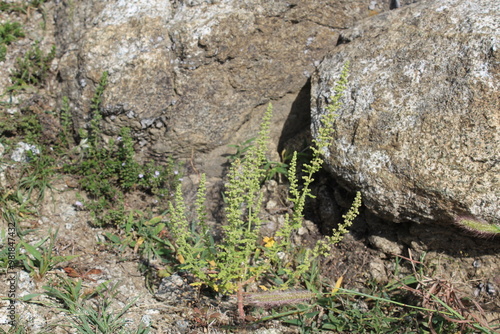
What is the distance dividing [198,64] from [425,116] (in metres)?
2.34

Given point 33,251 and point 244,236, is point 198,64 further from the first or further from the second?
point 33,251

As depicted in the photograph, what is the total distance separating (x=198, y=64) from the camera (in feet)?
15.2

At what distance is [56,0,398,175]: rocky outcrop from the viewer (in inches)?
181

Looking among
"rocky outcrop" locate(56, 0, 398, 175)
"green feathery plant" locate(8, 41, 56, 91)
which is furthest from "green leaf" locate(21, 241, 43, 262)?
"green feathery plant" locate(8, 41, 56, 91)

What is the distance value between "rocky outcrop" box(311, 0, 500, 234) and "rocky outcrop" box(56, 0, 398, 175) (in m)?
0.71

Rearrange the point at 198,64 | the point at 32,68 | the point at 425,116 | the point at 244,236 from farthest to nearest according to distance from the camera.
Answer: the point at 32,68
the point at 198,64
the point at 244,236
the point at 425,116

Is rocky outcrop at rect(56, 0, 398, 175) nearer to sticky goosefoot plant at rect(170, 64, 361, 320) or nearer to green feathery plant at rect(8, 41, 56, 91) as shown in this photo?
green feathery plant at rect(8, 41, 56, 91)

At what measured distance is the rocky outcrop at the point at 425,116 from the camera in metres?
3.41

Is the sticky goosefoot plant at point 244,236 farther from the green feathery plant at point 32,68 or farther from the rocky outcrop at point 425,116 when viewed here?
the green feathery plant at point 32,68

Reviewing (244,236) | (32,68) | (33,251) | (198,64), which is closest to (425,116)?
(244,236)

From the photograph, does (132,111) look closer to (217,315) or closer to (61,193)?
(61,193)

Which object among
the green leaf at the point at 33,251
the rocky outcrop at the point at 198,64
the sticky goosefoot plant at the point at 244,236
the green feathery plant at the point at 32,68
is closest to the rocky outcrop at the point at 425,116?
the sticky goosefoot plant at the point at 244,236

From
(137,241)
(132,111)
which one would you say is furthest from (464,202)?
(132,111)

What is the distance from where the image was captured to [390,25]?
4207 mm
